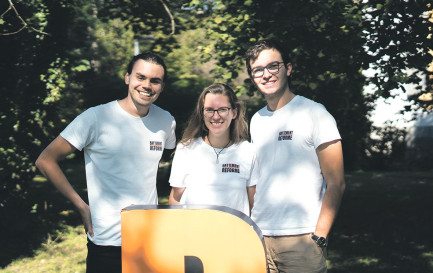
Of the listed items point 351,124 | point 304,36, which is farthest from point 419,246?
point 351,124

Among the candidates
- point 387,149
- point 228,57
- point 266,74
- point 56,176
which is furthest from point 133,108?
point 387,149

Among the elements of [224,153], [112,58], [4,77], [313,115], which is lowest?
[224,153]

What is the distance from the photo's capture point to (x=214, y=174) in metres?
2.99

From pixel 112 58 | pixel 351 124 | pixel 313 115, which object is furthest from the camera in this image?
pixel 112 58

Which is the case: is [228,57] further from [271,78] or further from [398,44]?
[271,78]

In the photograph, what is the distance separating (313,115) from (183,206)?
0.95 meters

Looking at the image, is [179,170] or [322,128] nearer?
[322,128]

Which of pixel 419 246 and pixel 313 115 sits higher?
pixel 313 115

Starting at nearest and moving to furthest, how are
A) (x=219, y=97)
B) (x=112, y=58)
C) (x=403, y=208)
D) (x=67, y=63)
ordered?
(x=219, y=97)
(x=67, y=63)
(x=403, y=208)
(x=112, y=58)

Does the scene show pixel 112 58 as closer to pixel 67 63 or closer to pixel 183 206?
pixel 67 63

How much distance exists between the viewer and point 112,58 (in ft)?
72.2

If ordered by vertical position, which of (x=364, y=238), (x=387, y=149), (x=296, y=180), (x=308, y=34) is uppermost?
(x=308, y=34)

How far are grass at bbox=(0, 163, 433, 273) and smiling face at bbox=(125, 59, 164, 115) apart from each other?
4.07 m

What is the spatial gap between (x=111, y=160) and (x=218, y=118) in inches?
27.0
